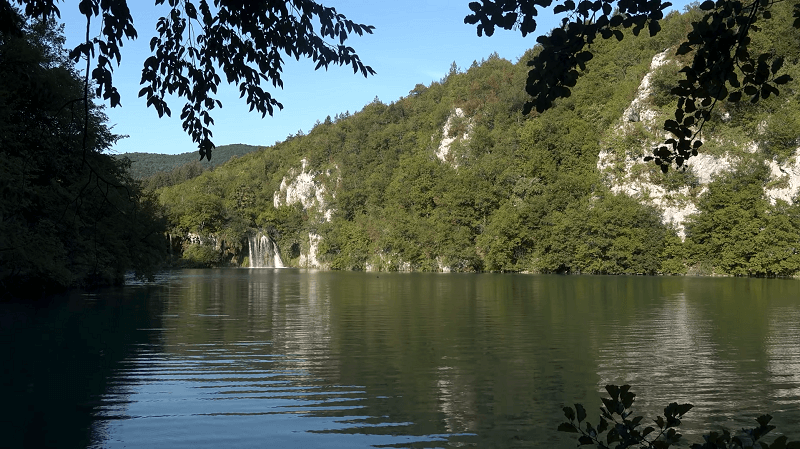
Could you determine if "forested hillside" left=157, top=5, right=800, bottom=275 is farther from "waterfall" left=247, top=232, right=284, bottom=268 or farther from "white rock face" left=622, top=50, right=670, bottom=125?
"waterfall" left=247, top=232, right=284, bottom=268

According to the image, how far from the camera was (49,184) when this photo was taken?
29.8 metres

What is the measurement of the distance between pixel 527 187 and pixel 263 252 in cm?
6243

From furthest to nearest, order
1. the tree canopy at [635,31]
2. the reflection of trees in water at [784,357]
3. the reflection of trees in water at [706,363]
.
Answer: the reflection of trees in water at [784,357] → the reflection of trees in water at [706,363] → the tree canopy at [635,31]

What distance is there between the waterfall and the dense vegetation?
94138mm

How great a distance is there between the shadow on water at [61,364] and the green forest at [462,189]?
3.69 metres

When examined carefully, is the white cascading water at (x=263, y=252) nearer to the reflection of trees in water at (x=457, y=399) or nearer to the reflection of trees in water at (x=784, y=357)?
the reflection of trees in water at (x=784, y=357)

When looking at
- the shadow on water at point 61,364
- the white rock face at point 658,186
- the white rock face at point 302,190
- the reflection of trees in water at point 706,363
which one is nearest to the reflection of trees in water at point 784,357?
the reflection of trees in water at point 706,363

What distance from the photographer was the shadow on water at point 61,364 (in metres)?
8.66

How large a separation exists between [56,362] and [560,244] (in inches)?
2726

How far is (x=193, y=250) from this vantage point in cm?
12100

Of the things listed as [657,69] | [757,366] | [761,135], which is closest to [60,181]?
[757,366]

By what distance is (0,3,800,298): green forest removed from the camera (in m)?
29.1

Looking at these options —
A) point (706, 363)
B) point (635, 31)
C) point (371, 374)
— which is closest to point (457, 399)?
point (371, 374)

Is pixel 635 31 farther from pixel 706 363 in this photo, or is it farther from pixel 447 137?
pixel 447 137
